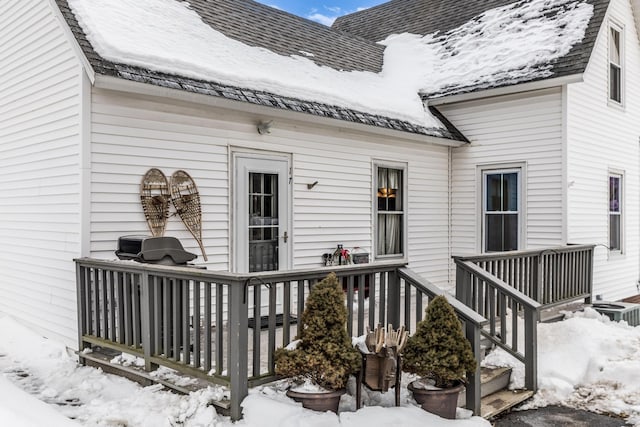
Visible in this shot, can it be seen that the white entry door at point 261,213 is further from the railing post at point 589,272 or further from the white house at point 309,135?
the railing post at point 589,272

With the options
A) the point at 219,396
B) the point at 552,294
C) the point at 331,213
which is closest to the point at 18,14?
the point at 331,213

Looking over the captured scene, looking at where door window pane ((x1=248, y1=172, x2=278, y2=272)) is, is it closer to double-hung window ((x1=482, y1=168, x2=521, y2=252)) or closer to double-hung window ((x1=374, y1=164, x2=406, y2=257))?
double-hung window ((x1=374, y1=164, x2=406, y2=257))

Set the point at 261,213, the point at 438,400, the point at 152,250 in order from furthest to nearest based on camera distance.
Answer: the point at 261,213
the point at 152,250
the point at 438,400

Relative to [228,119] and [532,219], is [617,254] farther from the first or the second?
[228,119]

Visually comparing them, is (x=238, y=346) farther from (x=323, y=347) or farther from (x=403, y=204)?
(x=403, y=204)

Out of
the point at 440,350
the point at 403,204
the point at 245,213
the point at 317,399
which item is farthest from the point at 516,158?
the point at 317,399

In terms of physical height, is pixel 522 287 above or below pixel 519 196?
below

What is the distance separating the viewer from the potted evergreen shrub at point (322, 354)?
3.62 meters

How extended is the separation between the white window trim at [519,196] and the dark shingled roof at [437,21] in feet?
4.56

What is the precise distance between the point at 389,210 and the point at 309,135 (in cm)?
213

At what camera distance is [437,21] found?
39.7ft

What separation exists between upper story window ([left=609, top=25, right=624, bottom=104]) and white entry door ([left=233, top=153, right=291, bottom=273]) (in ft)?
21.6

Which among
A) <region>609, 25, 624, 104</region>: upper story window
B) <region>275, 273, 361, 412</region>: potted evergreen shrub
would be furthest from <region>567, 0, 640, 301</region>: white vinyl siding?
<region>275, 273, 361, 412</region>: potted evergreen shrub

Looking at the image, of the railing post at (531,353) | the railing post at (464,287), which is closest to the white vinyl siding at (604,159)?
the railing post at (464,287)
